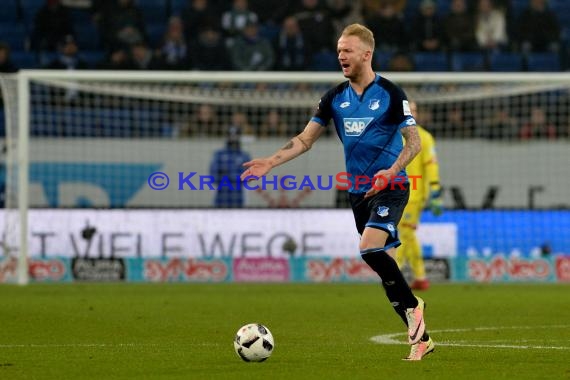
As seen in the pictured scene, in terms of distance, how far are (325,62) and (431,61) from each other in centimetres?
195

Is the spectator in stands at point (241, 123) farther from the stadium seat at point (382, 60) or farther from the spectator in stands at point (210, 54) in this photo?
the stadium seat at point (382, 60)

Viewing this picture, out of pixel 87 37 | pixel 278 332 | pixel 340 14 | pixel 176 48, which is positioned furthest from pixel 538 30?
pixel 278 332

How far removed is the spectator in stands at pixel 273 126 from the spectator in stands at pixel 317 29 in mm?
2803

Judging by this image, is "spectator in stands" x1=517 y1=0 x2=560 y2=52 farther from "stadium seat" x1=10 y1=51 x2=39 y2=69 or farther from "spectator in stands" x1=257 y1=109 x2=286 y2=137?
"stadium seat" x1=10 y1=51 x2=39 y2=69

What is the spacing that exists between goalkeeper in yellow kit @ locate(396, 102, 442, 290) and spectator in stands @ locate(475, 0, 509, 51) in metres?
8.58

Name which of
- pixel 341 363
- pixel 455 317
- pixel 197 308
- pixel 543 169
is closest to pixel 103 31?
pixel 543 169

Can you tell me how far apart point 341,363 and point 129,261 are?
414 inches

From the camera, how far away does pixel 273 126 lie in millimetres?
19453

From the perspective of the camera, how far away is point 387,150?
7898mm

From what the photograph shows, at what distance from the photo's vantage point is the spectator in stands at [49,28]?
2217 cm

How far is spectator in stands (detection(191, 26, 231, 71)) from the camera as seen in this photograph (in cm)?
2181

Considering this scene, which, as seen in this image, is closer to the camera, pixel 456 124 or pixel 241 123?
pixel 241 123

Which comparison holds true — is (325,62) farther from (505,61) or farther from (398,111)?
(398,111)

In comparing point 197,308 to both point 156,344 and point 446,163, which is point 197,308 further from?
point 446,163
